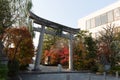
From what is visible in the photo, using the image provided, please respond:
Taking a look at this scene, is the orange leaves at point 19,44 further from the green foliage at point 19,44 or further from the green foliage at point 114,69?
the green foliage at point 114,69

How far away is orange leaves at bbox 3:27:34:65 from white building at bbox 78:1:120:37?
2601 cm

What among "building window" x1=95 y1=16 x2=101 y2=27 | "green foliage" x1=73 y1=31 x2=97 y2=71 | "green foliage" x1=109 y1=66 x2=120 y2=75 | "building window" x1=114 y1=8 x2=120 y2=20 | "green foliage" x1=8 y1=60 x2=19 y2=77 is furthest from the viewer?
"building window" x1=95 y1=16 x2=101 y2=27

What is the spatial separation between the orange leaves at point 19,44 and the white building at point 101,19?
2601 cm

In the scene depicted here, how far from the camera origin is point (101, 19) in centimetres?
6031

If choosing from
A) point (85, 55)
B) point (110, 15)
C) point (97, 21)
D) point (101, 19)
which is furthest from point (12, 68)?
point (97, 21)

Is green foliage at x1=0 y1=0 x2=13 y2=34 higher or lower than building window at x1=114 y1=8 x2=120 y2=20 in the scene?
lower

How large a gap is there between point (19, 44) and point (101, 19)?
3356cm

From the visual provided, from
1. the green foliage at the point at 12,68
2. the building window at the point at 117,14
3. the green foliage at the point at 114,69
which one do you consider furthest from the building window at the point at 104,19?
the green foliage at the point at 12,68

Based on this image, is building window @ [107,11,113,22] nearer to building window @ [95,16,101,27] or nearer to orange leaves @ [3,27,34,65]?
building window @ [95,16,101,27]

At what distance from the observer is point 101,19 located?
60.3 metres

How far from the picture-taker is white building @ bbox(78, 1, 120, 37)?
54.7 meters

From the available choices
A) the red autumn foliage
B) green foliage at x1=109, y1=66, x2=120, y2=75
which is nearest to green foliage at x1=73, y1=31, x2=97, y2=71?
the red autumn foliage

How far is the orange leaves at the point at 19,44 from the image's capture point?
29438 mm

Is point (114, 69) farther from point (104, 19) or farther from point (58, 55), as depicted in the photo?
point (104, 19)
